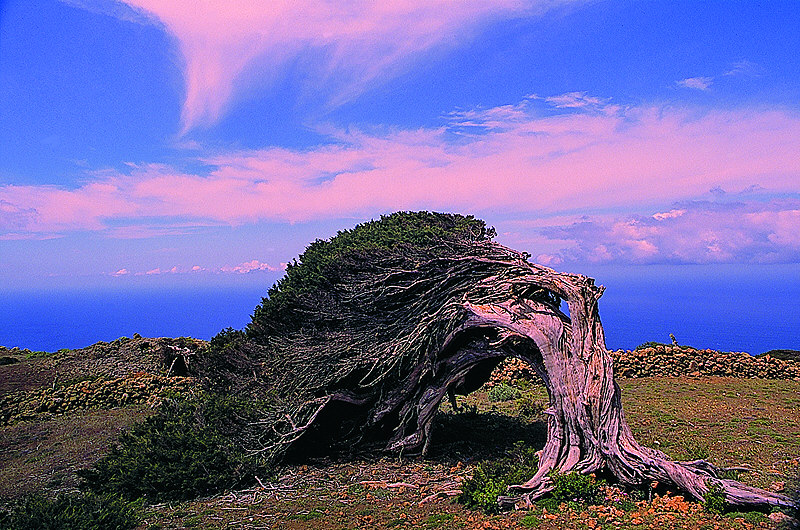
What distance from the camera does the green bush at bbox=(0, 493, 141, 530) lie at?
24.4ft

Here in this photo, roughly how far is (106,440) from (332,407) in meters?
6.85

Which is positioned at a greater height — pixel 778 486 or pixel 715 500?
pixel 778 486

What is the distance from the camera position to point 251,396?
461 inches

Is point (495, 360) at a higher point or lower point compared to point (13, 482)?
higher

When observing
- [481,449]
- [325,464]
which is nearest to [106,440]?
[325,464]

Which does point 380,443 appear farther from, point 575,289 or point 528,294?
point 575,289

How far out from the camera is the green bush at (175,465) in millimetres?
9773

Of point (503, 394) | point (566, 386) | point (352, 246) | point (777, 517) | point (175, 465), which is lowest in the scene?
point (175, 465)

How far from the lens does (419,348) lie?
1088 cm

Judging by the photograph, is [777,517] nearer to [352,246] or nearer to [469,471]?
[469,471]

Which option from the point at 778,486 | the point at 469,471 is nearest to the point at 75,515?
the point at 469,471

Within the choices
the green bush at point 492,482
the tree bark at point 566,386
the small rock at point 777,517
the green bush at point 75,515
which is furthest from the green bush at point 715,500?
the green bush at point 75,515

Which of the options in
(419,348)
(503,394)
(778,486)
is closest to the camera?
(778,486)

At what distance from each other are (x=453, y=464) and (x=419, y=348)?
7.52ft
